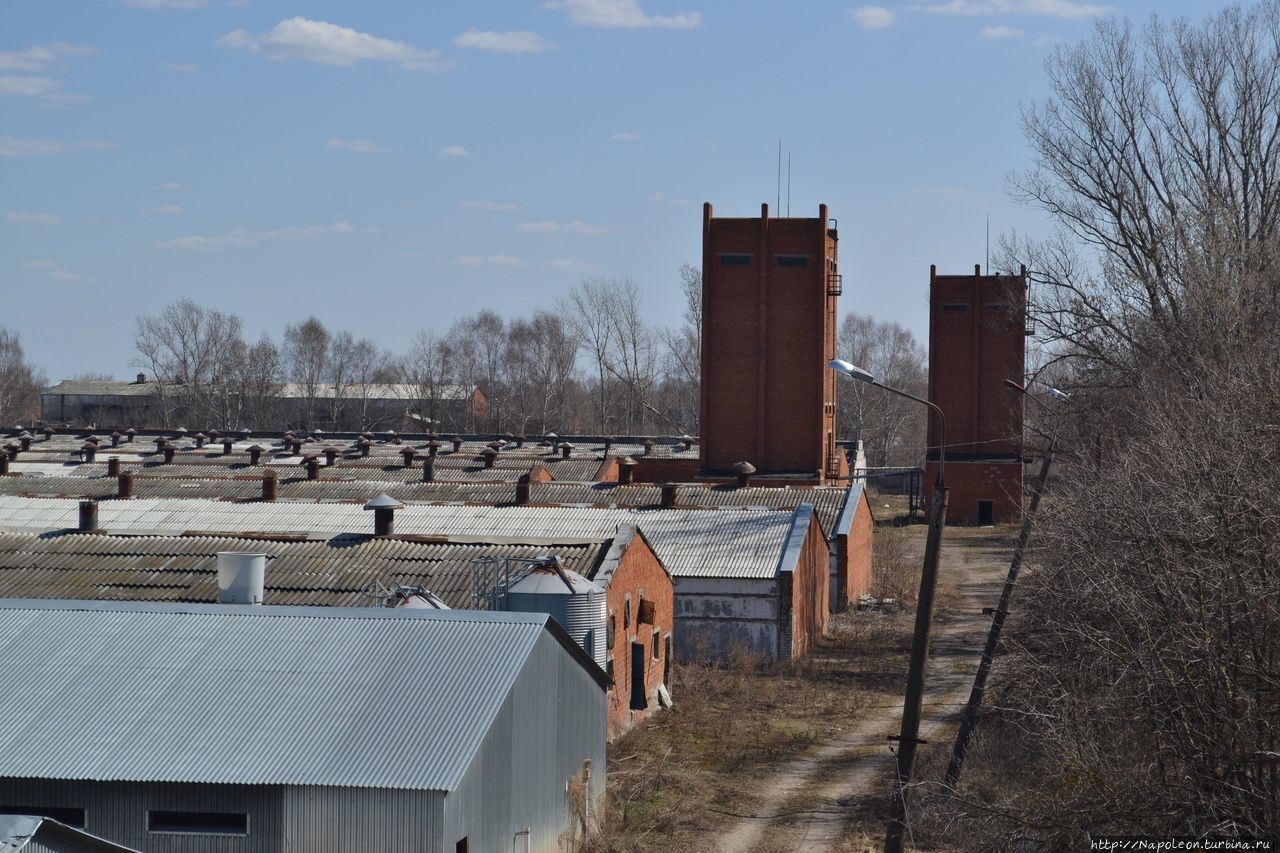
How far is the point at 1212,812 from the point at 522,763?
22.6 ft

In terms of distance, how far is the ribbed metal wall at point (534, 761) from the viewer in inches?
531

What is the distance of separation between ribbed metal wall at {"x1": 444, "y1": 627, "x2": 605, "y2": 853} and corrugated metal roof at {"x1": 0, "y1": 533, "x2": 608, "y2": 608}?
5294 mm

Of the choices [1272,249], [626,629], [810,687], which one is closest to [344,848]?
[626,629]

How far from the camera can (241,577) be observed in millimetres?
19609

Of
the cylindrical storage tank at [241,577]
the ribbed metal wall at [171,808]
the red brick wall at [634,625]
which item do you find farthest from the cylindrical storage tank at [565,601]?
the ribbed metal wall at [171,808]

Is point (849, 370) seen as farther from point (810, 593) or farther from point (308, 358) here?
point (308, 358)

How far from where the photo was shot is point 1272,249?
94.6ft

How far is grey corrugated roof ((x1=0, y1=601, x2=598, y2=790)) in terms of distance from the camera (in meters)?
13.1

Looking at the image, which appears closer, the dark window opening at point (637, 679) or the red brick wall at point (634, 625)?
the red brick wall at point (634, 625)

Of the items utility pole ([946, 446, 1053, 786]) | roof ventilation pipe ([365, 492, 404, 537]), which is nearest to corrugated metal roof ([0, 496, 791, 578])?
roof ventilation pipe ([365, 492, 404, 537])

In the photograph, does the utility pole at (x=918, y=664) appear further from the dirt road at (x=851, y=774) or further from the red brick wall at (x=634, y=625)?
the red brick wall at (x=634, y=625)

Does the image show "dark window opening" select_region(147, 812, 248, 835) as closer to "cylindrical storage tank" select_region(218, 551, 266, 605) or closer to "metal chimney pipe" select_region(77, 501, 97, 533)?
"cylindrical storage tank" select_region(218, 551, 266, 605)

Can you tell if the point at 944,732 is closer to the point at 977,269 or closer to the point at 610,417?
the point at 977,269

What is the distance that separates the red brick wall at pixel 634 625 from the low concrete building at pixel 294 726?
614 centimetres
